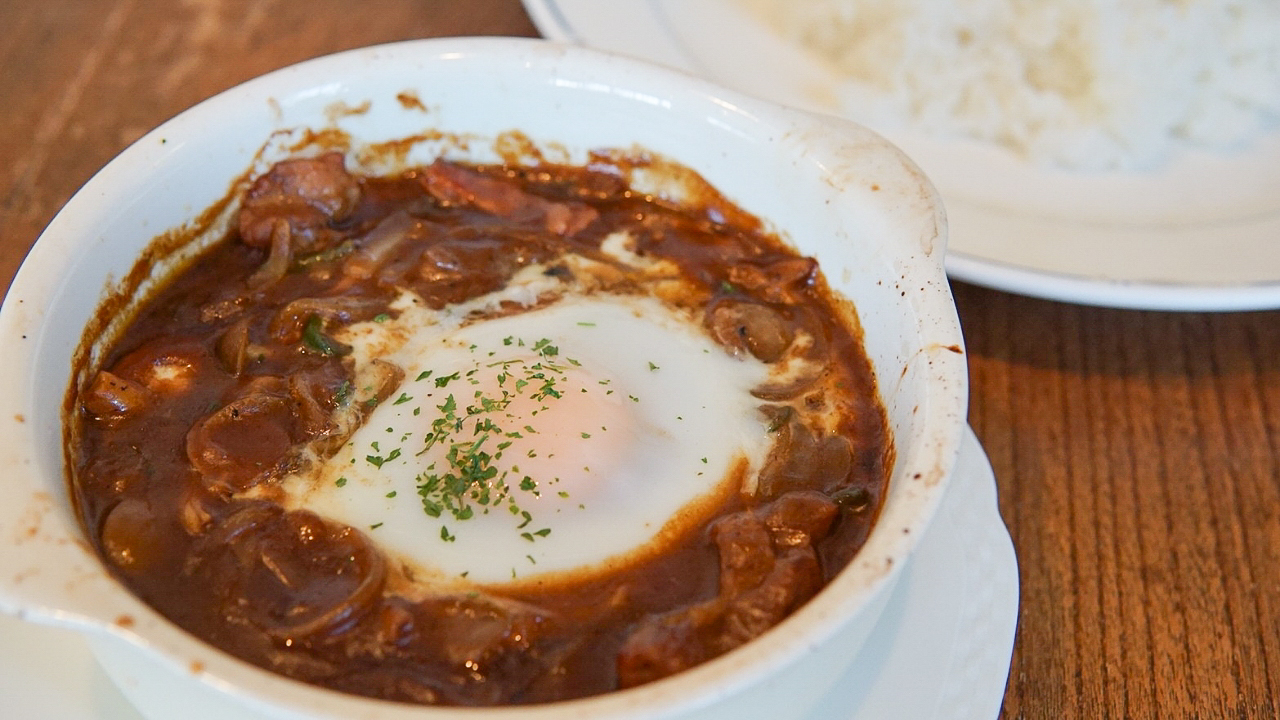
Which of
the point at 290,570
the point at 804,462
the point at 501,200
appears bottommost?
the point at 804,462

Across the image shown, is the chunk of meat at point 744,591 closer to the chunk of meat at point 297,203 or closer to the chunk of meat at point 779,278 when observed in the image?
the chunk of meat at point 779,278

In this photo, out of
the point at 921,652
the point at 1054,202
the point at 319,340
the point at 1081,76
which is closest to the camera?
the point at 921,652

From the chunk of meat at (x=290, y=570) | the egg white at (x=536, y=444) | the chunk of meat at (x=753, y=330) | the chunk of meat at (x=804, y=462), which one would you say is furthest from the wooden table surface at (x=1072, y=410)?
the chunk of meat at (x=290, y=570)

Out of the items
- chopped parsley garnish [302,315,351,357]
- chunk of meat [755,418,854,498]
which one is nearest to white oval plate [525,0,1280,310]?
chunk of meat [755,418,854,498]

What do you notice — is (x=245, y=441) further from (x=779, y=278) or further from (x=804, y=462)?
(x=779, y=278)

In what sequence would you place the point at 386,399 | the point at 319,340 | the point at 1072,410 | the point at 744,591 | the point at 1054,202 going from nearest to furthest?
the point at 744,591
the point at 386,399
the point at 319,340
the point at 1072,410
the point at 1054,202

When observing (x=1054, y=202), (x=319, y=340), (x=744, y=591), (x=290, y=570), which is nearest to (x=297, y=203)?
(x=319, y=340)

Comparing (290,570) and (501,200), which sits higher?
(290,570)
